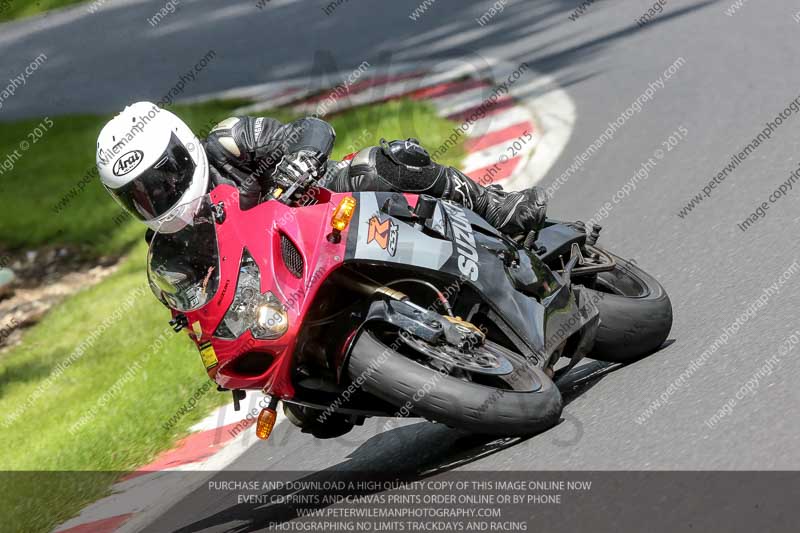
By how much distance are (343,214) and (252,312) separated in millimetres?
554

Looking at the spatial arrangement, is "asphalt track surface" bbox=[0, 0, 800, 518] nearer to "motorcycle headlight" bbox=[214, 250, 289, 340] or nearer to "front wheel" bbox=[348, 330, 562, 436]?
"front wheel" bbox=[348, 330, 562, 436]

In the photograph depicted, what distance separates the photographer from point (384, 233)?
484cm

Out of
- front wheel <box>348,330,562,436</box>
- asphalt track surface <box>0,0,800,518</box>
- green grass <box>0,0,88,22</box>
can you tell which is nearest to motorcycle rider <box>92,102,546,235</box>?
front wheel <box>348,330,562,436</box>

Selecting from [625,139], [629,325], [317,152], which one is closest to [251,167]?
[317,152]

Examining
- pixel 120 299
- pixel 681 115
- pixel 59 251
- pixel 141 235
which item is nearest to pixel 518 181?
pixel 681 115

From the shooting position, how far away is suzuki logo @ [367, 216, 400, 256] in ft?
15.7

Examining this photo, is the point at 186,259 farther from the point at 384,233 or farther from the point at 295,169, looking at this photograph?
the point at 384,233

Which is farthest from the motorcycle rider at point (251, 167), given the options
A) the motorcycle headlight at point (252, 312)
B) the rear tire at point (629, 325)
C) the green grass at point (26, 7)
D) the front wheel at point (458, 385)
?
the green grass at point (26, 7)

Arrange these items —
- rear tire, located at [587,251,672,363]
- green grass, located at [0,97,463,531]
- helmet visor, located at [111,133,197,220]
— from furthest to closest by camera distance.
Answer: green grass, located at [0,97,463,531] → rear tire, located at [587,251,672,363] → helmet visor, located at [111,133,197,220]

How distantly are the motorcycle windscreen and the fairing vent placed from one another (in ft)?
0.89

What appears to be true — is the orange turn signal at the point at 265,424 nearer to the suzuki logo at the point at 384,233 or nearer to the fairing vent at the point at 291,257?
the fairing vent at the point at 291,257

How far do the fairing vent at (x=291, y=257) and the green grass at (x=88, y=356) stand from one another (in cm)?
255

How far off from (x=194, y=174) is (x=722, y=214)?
164 inches

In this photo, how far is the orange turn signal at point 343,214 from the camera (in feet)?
15.2
